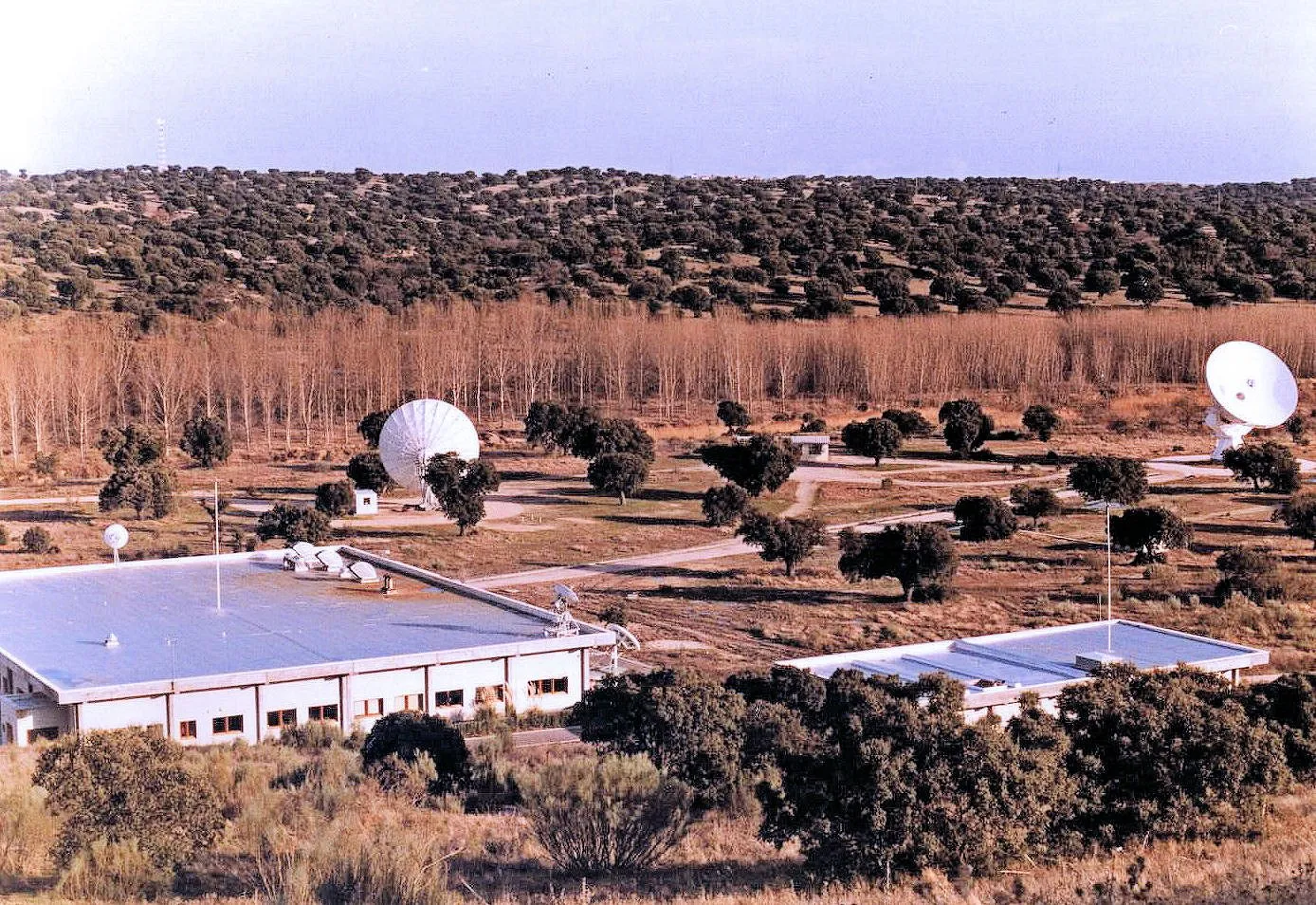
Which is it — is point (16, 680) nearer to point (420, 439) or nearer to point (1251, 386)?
point (420, 439)

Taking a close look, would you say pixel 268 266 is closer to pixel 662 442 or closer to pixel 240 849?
pixel 662 442

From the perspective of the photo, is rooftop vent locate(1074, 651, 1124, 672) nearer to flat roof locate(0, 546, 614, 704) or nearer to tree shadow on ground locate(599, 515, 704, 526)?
flat roof locate(0, 546, 614, 704)

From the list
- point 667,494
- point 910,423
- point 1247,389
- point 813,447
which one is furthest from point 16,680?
point 910,423

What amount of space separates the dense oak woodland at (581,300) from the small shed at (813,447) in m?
10.1

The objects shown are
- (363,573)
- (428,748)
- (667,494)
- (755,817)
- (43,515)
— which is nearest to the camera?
(755,817)

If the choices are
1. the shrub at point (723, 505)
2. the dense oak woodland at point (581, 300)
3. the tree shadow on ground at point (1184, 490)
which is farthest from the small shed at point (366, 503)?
the tree shadow on ground at point (1184, 490)

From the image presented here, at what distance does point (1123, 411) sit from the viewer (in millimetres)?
79188

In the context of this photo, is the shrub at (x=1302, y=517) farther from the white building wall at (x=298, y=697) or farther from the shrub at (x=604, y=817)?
the shrub at (x=604, y=817)

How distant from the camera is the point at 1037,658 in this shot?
3256 cm

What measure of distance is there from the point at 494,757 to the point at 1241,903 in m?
13.1

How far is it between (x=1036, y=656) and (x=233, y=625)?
15.6 metres

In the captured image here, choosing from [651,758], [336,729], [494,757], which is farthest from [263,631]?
[651,758]

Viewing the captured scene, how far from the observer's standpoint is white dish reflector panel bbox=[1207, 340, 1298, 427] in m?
62.2

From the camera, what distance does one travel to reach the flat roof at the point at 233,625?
98.2 ft
